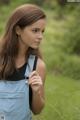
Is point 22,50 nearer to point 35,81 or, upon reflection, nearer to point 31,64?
point 31,64

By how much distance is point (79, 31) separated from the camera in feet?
38.9

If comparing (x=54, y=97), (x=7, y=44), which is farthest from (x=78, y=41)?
(x=7, y=44)

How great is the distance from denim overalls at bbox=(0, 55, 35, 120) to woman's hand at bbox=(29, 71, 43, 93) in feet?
0.22

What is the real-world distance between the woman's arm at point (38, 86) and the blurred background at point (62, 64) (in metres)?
1.63

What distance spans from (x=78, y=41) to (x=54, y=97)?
15.4 feet

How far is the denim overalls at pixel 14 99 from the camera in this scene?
4.11 metres

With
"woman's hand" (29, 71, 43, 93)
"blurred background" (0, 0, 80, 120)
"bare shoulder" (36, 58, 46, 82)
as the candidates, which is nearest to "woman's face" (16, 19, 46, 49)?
"bare shoulder" (36, 58, 46, 82)

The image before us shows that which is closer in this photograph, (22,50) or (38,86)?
(38,86)

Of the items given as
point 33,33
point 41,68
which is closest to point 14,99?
point 41,68

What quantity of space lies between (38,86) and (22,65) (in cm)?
27

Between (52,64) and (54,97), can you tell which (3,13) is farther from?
(54,97)

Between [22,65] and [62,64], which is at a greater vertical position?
[22,65]

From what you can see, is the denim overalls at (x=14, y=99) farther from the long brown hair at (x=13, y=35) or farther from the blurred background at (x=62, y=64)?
the blurred background at (x=62, y=64)

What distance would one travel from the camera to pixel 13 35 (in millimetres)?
4320
